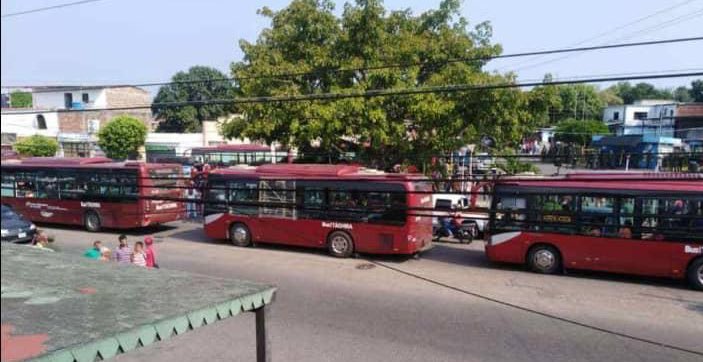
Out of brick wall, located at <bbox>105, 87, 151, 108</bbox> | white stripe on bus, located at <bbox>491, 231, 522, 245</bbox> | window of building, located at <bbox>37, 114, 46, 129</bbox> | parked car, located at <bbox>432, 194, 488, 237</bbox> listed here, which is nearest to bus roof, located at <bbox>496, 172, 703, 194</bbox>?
white stripe on bus, located at <bbox>491, 231, 522, 245</bbox>

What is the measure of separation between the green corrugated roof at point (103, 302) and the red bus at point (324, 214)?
878cm

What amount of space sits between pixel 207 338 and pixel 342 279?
14.6 feet

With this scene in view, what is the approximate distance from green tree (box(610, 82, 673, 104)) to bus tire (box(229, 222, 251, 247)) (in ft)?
248

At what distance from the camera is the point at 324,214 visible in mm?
15312

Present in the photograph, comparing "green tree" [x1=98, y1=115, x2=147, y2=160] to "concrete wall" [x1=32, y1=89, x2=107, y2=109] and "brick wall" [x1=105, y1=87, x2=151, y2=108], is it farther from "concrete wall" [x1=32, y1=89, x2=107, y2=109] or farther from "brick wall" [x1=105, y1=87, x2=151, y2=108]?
"concrete wall" [x1=32, y1=89, x2=107, y2=109]

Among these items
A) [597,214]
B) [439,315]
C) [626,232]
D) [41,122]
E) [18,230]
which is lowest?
[439,315]

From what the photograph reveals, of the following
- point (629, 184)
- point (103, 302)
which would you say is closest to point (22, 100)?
point (629, 184)

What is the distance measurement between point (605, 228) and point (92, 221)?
1630cm

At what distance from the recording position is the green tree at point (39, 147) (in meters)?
35.6

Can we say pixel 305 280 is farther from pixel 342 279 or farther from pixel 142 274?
pixel 142 274

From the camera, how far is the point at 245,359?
765 centimetres

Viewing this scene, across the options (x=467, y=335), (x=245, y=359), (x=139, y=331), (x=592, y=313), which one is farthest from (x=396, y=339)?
(x=139, y=331)

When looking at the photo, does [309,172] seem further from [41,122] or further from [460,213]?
[41,122]

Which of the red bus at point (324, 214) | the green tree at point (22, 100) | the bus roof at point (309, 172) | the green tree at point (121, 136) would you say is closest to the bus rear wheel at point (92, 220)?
the red bus at point (324, 214)
